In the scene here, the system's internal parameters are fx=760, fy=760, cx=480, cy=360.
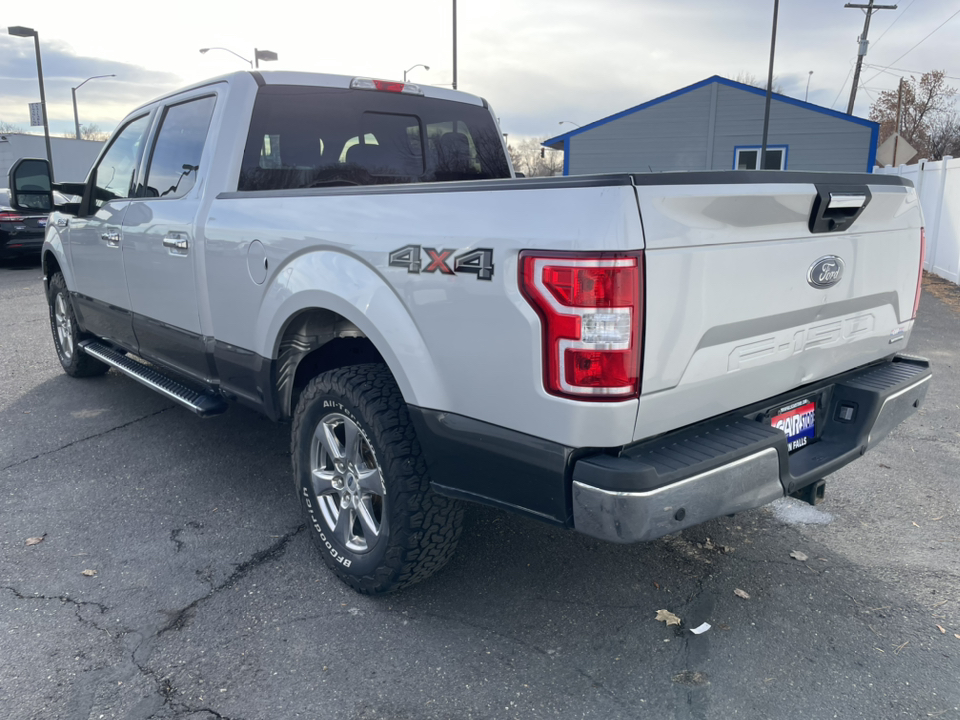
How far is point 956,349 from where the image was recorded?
7.28 m

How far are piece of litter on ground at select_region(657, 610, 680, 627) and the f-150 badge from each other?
4.94 ft

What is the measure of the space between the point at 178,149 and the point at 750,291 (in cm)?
315

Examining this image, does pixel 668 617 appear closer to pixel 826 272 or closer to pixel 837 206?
pixel 826 272

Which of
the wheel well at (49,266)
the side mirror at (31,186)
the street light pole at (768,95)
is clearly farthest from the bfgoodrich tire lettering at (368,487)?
the street light pole at (768,95)

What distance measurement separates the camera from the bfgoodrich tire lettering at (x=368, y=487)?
268cm

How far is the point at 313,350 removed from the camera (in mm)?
3240

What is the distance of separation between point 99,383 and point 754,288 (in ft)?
17.9

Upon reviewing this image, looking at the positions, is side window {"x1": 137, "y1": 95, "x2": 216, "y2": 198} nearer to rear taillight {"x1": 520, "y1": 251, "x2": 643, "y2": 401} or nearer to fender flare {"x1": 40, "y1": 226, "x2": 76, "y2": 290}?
fender flare {"x1": 40, "y1": 226, "x2": 76, "y2": 290}

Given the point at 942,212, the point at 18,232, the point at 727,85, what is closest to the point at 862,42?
the point at 727,85

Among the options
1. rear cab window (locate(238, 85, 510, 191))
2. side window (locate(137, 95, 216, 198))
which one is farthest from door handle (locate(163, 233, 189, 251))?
rear cab window (locate(238, 85, 510, 191))

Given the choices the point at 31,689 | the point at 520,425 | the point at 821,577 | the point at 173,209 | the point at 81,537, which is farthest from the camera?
the point at 173,209

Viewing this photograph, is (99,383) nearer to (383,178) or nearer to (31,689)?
(383,178)

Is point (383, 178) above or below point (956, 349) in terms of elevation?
above

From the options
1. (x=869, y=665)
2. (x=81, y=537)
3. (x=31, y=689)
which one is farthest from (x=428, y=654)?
(x=81, y=537)
